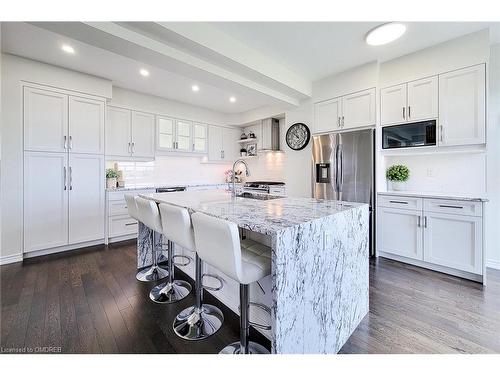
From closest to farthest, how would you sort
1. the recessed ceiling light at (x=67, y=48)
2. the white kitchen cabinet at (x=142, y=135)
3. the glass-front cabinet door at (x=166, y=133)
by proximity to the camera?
the recessed ceiling light at (x=67, y=48)
the white kitchen cabinet at (x=142, y=135)
the glass-front cabinet door at (x=166, y=133)

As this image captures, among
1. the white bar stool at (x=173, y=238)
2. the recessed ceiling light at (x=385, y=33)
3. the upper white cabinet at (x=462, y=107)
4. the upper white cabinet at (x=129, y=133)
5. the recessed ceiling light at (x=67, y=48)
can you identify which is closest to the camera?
the white bar stool at (x=173, y=238)

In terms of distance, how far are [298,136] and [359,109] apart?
106cm

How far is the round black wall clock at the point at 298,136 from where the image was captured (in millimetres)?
3830

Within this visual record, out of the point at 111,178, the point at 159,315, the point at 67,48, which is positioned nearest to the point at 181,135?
the point at 111,178

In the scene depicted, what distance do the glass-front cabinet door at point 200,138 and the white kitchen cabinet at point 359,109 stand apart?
308 cm

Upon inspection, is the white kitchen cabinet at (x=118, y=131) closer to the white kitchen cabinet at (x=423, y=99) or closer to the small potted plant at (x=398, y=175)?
the small potted plant at (x=398, y=175)

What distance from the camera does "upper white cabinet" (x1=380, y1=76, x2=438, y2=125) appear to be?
2.71m

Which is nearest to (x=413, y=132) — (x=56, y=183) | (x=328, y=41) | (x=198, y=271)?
(x=328, y=41)

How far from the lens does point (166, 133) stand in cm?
458

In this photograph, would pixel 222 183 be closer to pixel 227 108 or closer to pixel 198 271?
pixel 227 108

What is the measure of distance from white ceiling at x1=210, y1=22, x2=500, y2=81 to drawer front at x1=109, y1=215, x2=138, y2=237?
3213 mm

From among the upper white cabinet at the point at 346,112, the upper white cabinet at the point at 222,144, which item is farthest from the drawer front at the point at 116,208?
the upper white cabinet at the point at 346,112

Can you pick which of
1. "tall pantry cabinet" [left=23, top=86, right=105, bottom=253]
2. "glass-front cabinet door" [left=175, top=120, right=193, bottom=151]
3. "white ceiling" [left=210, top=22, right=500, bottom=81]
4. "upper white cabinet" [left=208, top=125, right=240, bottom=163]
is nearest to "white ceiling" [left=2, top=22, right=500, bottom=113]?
"white ceiling" [left=210, top=22, right=500, bottom=81]

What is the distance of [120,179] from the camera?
13.5ft
